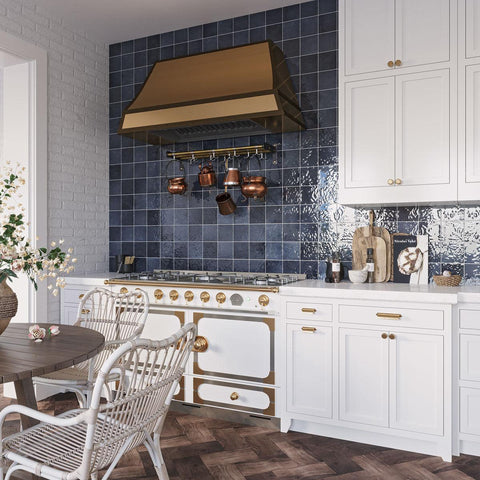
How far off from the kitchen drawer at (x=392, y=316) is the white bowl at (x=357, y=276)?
43 centimetres

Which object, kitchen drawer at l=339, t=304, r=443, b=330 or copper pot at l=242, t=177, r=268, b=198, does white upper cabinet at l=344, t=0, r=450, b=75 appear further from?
kitchen drawer at l=339, t=304, r=443, b=330

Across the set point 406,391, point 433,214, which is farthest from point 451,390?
point 433,214

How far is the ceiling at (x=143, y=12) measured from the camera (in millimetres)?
3582

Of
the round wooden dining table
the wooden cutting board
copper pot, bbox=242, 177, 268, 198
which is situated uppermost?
copper pot, bbox=242, 177, 268, 198

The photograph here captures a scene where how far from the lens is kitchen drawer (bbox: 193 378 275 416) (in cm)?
304

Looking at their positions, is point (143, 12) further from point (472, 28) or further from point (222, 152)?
point (472, 28)

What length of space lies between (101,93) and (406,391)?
11.2ft

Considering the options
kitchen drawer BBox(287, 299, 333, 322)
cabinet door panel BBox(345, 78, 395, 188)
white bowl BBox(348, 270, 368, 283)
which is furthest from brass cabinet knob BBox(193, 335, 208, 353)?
cabinet door panel BBox(345, 78, 395, 188)

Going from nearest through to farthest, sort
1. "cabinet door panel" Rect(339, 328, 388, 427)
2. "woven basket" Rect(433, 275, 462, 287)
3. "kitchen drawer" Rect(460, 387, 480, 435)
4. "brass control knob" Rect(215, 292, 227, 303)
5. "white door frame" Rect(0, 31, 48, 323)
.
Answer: "kitchen drawer" Rect(460, 387, 480, 435) → "cabinet door panel" Rect(339, 328, 388, 427) → "woven basket" Rect(433, 275, 462, 287) → "brass control knob" Rect(215, 292, 227, 303) → "white door frame" Rect(0, 31, 48, 323)

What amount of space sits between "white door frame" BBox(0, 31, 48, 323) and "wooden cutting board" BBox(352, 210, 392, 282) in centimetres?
230

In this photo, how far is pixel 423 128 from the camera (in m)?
2.93

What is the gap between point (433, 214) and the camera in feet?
10.7

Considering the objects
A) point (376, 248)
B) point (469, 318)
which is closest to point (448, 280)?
point (469, 318)

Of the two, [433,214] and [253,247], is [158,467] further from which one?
[433,214]
